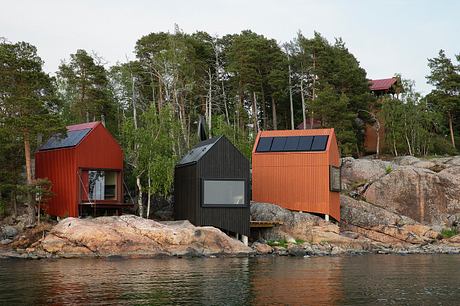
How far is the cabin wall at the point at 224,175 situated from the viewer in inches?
1356

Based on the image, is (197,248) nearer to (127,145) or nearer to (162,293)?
(127,145)

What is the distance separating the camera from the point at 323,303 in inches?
639

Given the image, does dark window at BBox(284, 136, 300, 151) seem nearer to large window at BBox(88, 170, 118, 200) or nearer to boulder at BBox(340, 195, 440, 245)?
boulder at BBox(340, 195, 440, 245)

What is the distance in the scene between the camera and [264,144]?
40.1 m

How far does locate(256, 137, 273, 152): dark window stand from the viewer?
130 feet

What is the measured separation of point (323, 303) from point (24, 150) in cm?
2580

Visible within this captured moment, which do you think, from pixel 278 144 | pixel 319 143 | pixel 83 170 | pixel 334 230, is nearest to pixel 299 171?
pixel 319 143

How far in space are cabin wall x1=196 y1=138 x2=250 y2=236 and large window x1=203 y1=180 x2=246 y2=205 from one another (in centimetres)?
30

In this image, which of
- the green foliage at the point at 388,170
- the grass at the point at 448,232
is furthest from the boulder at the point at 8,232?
the grass at the point at 448,232

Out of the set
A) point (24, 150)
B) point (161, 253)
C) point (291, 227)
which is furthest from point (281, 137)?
point (24, 150)

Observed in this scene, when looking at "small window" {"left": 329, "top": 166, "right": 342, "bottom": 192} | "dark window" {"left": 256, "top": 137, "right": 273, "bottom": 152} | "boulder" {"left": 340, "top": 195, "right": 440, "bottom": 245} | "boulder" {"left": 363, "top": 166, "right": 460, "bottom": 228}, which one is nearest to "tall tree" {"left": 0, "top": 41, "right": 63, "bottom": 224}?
"dark window" {"left": 256, "top": 137, "right": 273, "bottom": 152}

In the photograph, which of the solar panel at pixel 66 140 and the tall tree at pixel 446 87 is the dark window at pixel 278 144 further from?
the tall tree at pixel 446 87

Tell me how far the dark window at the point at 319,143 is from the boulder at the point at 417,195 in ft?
21.9

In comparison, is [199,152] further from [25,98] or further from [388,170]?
[388,170]
